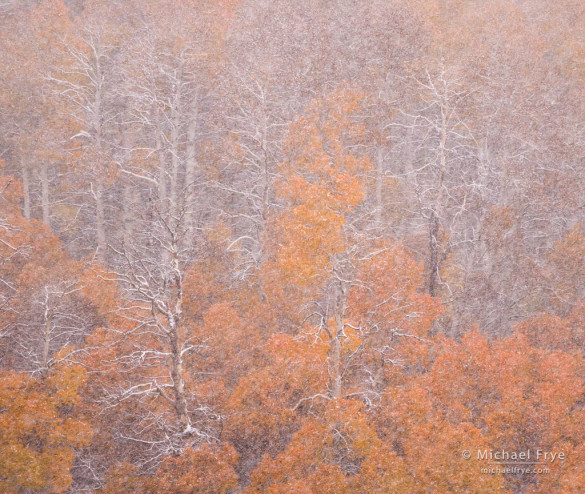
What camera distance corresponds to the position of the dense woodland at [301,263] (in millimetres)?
19478

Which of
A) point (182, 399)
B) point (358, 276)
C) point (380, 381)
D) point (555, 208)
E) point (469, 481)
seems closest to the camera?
point (469, 481)

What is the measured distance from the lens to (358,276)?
24.3 meters

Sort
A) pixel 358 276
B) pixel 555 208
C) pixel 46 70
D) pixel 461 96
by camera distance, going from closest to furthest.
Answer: pixel 358 276, pixel 555 208, pixel 461 96, pixel 46 70

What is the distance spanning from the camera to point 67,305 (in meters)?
26.1

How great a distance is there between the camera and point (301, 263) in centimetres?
2011

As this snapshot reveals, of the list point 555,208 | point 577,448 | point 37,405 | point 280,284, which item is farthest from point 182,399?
point 555,208

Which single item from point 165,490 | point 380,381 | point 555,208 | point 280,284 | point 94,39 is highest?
point 94,39

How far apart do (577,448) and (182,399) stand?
12697 mm

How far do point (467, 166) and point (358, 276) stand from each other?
54.4ft

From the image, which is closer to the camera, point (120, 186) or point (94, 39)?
point (94, 39)

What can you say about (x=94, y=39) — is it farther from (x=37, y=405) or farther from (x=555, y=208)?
(x=555, y=208)

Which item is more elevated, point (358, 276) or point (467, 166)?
point (467, 166)

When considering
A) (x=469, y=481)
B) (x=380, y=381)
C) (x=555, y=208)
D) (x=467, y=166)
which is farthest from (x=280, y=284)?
(x=467, y=166)

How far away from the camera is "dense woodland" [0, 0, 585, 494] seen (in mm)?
19478
